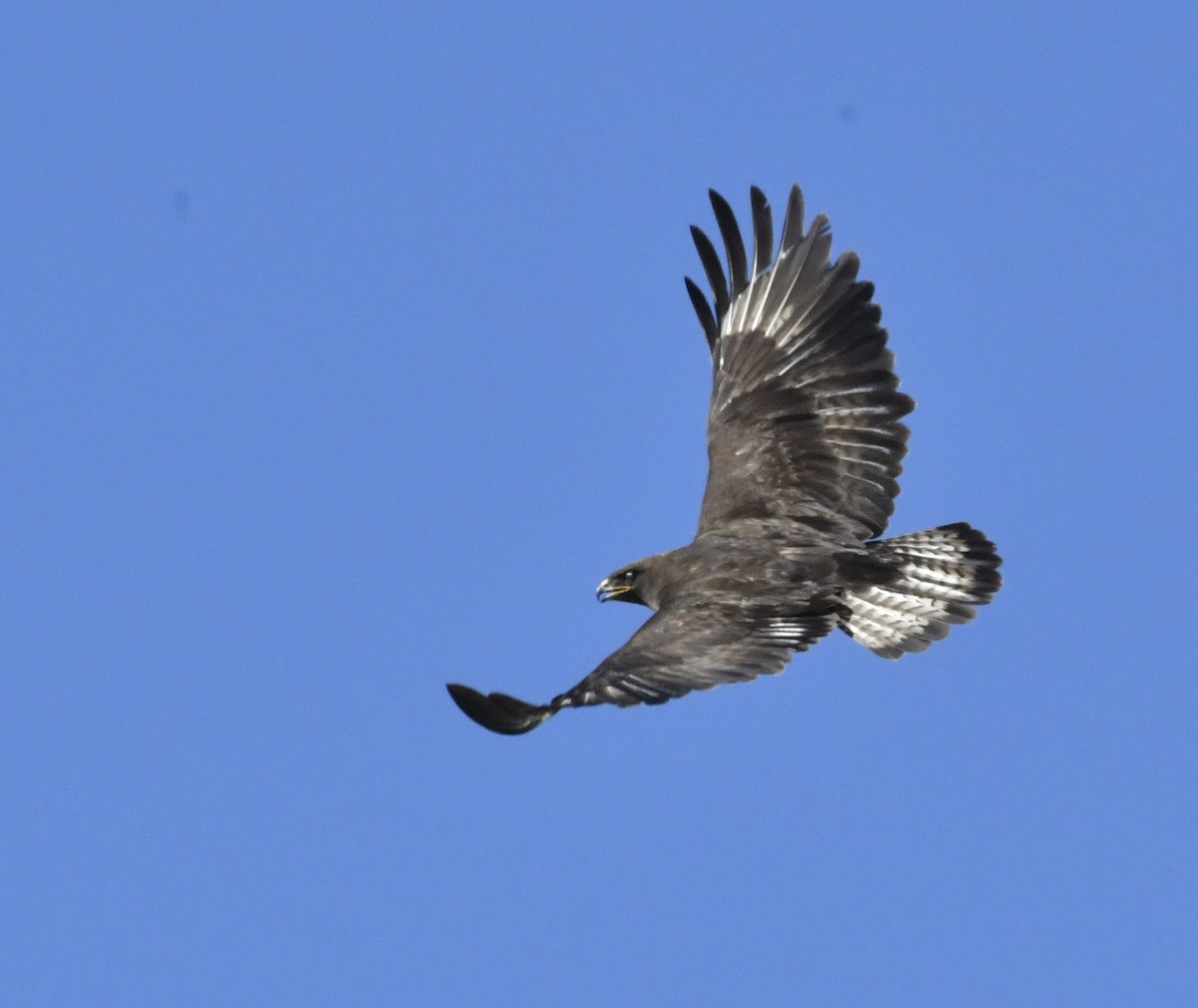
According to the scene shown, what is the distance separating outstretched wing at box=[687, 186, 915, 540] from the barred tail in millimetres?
422

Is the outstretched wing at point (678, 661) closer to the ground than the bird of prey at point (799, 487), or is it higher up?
closer to the ground

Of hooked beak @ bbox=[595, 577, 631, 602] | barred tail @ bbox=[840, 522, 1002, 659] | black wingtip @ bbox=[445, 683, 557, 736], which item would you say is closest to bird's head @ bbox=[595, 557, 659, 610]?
hooked beak @ bbox=[595, 577, 631, 602]

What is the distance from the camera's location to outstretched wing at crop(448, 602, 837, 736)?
411 inches

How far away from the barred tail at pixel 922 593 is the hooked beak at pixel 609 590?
1501mm

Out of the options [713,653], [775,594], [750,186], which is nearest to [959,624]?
[775,594]

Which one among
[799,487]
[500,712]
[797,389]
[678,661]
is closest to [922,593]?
[799,487]

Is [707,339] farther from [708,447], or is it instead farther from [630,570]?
[630,570]

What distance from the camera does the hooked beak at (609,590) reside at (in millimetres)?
13656

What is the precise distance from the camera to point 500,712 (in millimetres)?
10398

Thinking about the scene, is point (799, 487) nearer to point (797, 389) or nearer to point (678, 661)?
point (797, 389)

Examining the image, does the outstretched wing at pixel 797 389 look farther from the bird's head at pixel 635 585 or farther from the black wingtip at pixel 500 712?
the black wingtip at pixel 500 712

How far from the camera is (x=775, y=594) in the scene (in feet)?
40.4

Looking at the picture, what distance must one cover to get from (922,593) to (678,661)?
101 inches

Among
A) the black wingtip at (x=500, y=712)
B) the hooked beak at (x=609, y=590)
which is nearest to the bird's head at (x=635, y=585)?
the hooked beak at (x=609, y=590)
